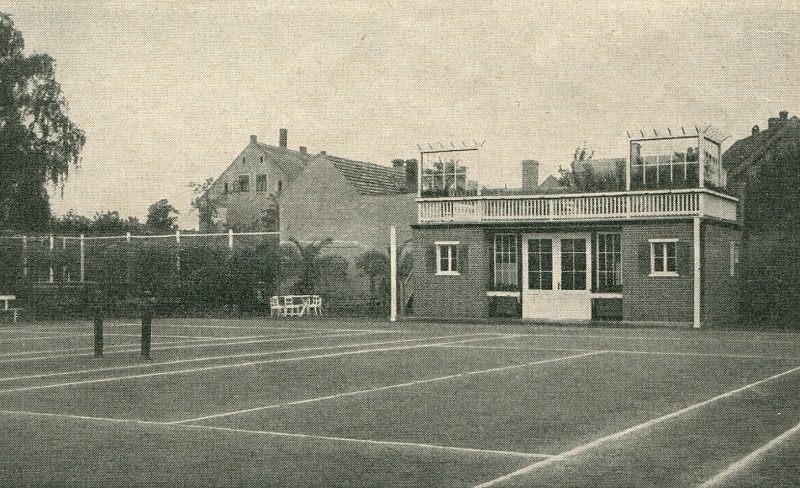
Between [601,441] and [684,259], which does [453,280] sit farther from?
[601,441]

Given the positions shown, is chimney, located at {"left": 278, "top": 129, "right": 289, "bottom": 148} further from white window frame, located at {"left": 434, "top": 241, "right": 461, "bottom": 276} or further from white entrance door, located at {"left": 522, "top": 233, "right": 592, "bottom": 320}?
white entrance door, located at {"left": 522, "top": 233, "right": 592, "bottom": 320}

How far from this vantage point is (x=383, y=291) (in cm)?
3669

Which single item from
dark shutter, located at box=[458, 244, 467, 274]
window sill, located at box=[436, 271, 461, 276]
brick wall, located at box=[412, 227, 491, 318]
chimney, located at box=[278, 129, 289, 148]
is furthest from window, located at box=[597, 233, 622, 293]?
chimney, located at box=[278, 129, 289, 148]

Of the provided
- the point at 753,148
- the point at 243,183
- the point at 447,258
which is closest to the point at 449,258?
the point at 447,258

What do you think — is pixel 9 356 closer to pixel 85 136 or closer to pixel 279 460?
pixel 279 460

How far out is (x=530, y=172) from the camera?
43.2m

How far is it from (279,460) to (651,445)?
3186mm

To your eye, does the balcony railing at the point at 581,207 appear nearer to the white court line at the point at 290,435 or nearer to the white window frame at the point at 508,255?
the white window frame at the point at 508,255

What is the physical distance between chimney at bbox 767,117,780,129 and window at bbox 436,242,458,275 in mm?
22511

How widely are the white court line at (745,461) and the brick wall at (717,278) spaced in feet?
67.6

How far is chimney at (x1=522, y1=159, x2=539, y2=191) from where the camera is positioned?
141 ft

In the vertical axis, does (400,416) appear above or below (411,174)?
below

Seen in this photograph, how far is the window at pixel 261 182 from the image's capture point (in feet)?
219

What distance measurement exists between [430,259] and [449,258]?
2.08 feet
